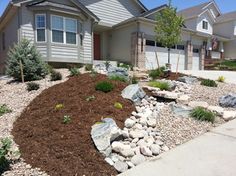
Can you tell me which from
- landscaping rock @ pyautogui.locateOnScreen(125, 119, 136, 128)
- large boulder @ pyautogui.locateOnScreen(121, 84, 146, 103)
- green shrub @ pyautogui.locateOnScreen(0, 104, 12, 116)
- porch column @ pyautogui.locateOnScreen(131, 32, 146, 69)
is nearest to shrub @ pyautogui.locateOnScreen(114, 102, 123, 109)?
large boulder @ pyautogui.locateOnScreen(121, 84, 146, 103)

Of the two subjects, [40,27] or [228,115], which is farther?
[40,27]

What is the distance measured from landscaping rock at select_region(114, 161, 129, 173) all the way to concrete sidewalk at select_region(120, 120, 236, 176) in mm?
174

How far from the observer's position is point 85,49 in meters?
17.5

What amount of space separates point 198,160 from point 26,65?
357 inches

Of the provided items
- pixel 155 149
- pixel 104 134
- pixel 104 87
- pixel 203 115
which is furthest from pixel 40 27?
pixel 155 149

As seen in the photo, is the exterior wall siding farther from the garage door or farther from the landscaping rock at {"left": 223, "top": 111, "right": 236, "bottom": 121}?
the landscaping rock at {"left": 223, "top": 111, "right": 236, "bottom": 121}

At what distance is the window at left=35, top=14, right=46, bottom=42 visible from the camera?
604 inches

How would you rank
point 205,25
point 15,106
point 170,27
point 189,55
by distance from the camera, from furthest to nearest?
A: point 205,25 → point 189,55 → point 170,27 → point 15,106

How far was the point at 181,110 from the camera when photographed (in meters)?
7.24

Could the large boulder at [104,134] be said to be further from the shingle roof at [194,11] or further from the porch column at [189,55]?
the shingle roof at [194,11]

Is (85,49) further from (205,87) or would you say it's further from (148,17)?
(205,87)

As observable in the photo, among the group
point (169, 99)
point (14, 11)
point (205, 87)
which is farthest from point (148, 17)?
point (169, 99)

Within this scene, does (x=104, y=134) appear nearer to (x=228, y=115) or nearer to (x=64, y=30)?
(x=228, y=115)

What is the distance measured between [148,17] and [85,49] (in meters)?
6.07
